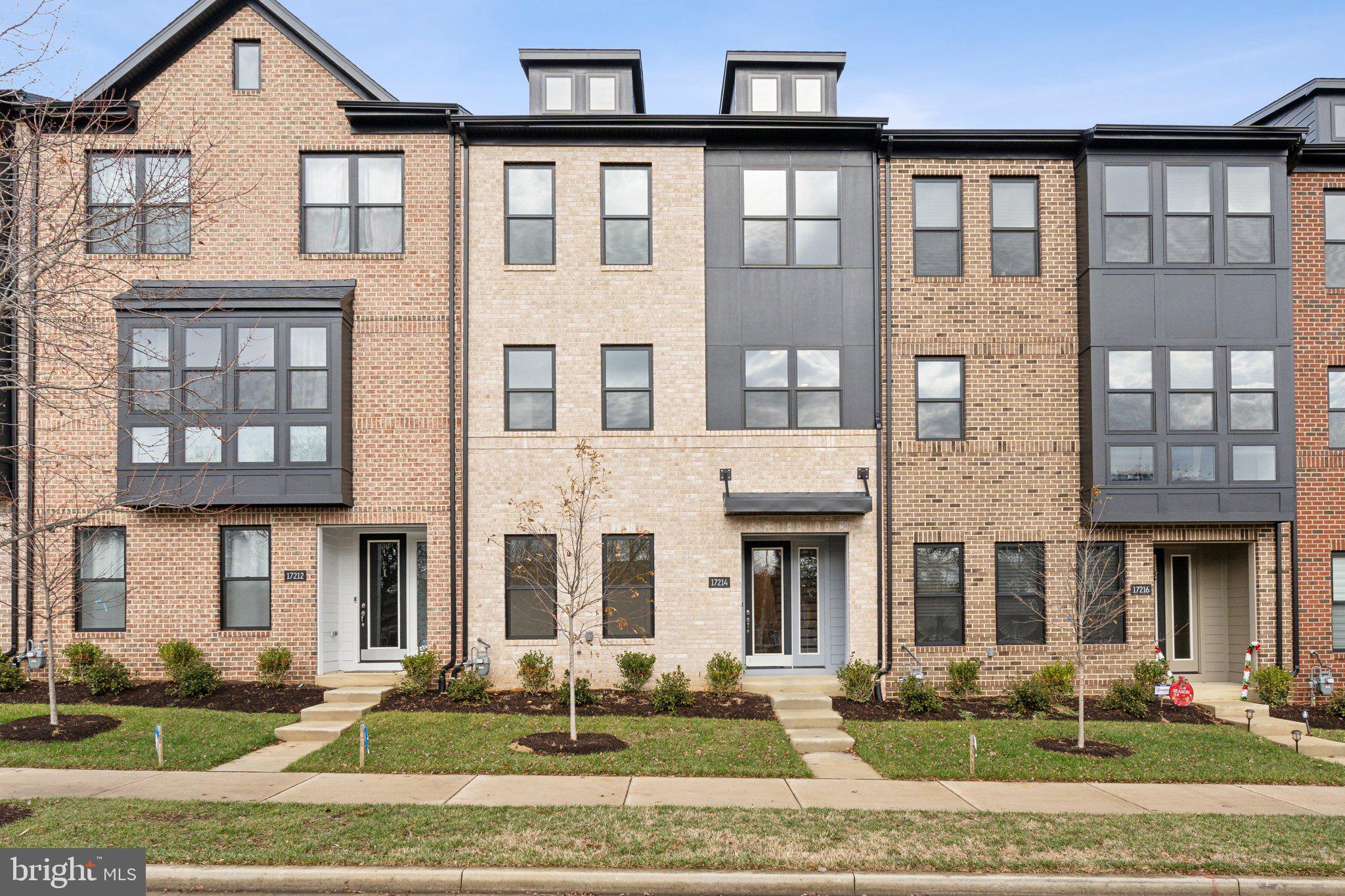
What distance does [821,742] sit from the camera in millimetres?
11984

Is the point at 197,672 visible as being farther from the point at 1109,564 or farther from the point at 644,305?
the point at 1109,564

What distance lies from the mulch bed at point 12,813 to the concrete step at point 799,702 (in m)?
9.26

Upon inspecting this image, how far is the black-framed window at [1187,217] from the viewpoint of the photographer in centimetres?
1517

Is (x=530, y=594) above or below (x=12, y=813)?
above

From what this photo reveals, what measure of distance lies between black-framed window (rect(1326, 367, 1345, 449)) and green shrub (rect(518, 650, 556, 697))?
45.9 ft

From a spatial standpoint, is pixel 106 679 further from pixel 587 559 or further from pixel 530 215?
pixel 530 215

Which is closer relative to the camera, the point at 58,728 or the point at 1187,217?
the point at 58,728

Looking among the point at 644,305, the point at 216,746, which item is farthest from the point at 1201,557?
the point at 216,746

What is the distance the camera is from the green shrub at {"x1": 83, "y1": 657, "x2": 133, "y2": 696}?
1360 centimetres

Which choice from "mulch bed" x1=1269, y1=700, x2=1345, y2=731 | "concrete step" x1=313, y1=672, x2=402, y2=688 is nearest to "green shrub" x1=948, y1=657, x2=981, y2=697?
"mulch bed" x1=1269, y1=700, x2=1345, y2=731

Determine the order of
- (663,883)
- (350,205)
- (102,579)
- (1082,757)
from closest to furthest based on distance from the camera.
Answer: (663,883) < (1082,757) < (102,579) < (350,205)

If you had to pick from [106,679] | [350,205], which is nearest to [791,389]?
[350,205]

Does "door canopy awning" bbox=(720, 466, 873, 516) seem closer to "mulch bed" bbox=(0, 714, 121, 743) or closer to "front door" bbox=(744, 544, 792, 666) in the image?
"front door" bbox=(744, 544, 792, 666)

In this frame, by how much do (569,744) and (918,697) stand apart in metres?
5.70
